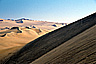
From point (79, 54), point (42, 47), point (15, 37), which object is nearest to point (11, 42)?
point (15, 37)

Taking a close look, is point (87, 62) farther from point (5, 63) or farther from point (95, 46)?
point (5, 63)

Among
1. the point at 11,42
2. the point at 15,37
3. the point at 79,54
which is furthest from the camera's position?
the point at 15,37

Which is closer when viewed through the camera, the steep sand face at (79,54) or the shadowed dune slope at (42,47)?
the steep sand face at (79,54)

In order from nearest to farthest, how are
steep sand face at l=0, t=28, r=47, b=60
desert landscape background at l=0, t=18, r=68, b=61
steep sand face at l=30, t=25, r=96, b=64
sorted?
steep sand face at l=30, t=25, r=96, b=64 → steep sand face at l=0, t=28, r=47, b=60 → desert landscape background at l=0, t=18, r=68, b=61

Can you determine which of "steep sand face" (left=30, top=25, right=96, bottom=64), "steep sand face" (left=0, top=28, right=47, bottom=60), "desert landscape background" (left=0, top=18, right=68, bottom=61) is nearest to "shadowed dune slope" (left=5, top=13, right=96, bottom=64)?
"desert landscape background" (left=0, top=18, right=68, bottom=61)

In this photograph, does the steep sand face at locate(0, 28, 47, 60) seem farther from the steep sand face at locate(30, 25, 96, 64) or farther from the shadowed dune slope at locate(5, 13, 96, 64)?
the steep sand face at locate(30, 25, 96, 64)

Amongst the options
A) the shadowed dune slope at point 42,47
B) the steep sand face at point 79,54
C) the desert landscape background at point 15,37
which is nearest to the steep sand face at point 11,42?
the desert landscape background at point 15,37

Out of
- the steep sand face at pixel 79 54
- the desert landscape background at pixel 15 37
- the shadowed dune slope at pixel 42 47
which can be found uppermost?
the steep sand face at pixel 79 54

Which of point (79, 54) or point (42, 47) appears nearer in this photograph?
point (79, 54)

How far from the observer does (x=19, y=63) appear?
7.22m

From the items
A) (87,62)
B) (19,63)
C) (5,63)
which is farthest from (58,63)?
(5,63)

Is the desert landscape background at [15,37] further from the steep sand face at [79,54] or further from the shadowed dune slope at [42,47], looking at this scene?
the steep sand face at [79,54]

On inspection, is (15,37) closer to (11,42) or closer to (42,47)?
(11,42)

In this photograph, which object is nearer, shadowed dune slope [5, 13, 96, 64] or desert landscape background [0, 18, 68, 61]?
shadowed dune slope [5, 13, 96, 64]
